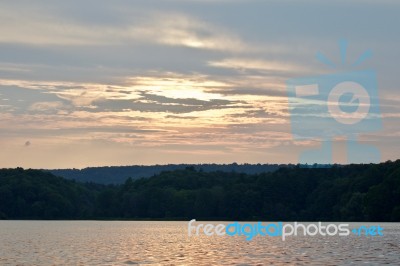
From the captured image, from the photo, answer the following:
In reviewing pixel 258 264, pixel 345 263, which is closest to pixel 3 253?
pixel 258 264

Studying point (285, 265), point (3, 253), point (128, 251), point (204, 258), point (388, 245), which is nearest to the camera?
point (285, 265)

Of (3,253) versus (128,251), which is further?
(128,251)

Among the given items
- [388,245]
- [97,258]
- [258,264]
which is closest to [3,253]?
[97,258]

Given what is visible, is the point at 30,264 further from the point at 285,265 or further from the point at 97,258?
the point at 285,265

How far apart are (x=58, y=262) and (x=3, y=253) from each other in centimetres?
1545

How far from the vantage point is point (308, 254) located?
300 ft

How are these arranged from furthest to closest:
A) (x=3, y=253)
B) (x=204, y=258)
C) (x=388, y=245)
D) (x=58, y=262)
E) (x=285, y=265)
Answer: (x=388, y=245) → (x=3, y=253) → (x=204, y=258) → (x=58, y=262) → (x=285, y=265)

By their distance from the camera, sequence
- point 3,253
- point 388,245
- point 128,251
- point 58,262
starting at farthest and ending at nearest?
point 388,245
point 128,251
point 3,253
point 58,262

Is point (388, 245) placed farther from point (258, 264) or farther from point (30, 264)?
point (30, 264)

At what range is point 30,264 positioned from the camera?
77.9 meters

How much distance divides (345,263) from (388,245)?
3280 cm

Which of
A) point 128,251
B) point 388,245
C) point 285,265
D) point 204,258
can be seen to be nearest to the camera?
point 285,265

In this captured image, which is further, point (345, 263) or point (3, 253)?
point (3, 253)

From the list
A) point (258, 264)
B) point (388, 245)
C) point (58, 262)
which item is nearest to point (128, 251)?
point (58, 262)
